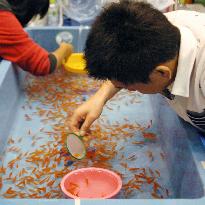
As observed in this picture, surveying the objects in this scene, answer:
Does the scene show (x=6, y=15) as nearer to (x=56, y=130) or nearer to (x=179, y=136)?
(x=56, y=130)

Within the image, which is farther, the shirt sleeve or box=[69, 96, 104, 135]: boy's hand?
the shirt sleeve

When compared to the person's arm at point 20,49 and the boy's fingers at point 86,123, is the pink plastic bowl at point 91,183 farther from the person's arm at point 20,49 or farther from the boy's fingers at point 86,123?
the person's arm at point 20,49

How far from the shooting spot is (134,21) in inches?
35.0

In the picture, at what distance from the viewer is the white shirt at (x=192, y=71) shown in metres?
0.94

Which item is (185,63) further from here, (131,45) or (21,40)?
(21,40)

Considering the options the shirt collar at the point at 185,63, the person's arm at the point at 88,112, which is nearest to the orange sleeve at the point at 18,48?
the person's arm at the point at 88,112

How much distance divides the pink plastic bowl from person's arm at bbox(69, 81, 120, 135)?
160 mm

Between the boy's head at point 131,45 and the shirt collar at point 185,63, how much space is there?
2 centimetres

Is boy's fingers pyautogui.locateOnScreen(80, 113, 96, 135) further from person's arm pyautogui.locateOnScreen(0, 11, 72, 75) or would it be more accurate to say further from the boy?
person's arm pyautogui.locateOnScreen(0, 11, 72, 75)

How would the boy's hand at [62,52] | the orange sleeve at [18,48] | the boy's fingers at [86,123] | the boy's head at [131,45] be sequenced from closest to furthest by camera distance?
1. the boy's head at [131,45]
2. the boy's fingers at [86,123]
3. the orange sleeve at [18,48]
4. the boy's hand at [62,52]

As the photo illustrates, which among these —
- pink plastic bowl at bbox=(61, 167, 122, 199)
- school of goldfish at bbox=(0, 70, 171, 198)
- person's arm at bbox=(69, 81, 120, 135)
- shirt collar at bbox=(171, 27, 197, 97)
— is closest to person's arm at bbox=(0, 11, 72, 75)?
school of goldfish at bbox=(0, 70, 171, 198)

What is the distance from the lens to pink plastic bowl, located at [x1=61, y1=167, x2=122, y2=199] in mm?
1092

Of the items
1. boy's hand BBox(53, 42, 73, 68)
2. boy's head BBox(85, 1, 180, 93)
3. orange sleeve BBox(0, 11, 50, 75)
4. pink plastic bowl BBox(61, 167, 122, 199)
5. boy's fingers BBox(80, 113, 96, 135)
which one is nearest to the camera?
boy's head BBox(85, 1, 180, 93)

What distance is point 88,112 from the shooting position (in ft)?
4.14
